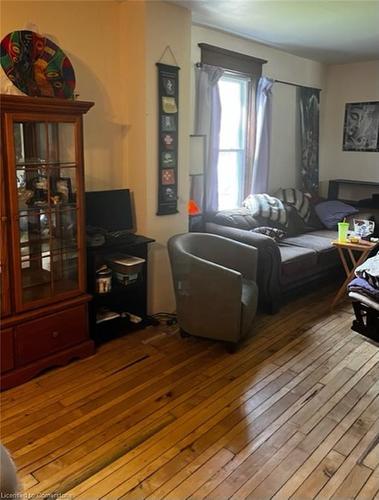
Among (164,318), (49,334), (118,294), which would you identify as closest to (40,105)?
(49,334)

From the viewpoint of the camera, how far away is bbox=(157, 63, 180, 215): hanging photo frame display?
336 centimetres

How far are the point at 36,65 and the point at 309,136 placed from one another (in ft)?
12.5

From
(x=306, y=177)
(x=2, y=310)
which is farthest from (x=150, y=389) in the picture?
(x=306, y=177)

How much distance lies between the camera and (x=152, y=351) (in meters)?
3.16

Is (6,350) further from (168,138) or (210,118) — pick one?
(210,118)

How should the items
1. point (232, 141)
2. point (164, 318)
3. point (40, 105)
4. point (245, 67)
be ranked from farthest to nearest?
point (232, 141), point (245, 67), point (164, 318), point (40, 105)

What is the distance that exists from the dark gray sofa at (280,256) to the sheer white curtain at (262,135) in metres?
0.59

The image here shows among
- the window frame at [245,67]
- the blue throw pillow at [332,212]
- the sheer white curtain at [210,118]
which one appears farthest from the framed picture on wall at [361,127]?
the sheer white curtain at [210,118]

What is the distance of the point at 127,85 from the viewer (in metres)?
3.40

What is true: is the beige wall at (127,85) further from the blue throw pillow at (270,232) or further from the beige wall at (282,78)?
the beige wall at (282,78)

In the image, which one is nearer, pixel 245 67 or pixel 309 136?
pixel 245 67

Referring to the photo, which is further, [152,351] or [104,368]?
[152,351]

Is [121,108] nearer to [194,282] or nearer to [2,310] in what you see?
[194,282]

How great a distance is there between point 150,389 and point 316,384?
105cm
